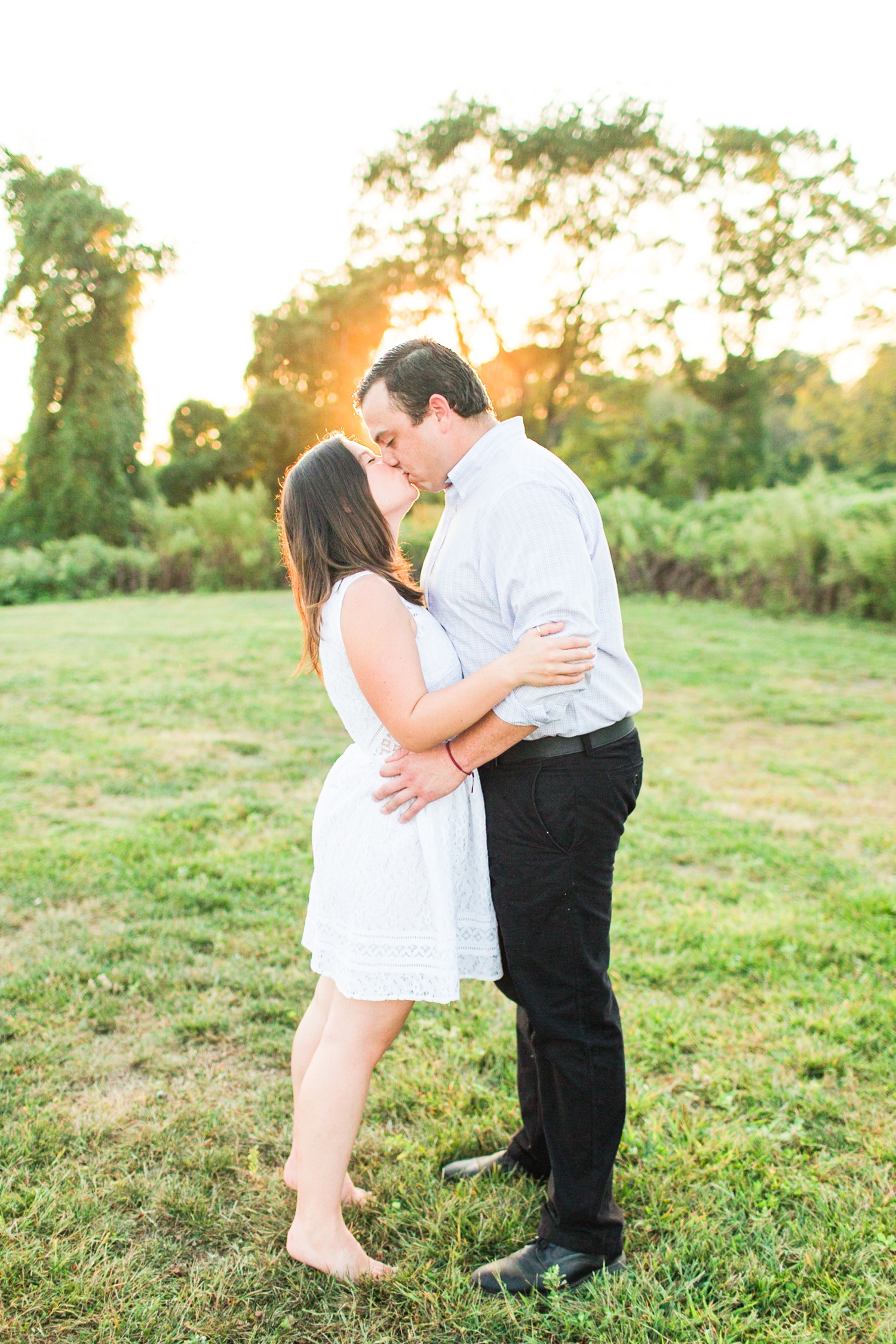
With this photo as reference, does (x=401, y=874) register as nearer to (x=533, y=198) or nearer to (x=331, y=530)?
(x=331, y=530)

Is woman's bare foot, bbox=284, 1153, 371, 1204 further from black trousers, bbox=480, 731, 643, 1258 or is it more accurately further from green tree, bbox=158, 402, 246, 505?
green tree, bbox=158, 402, 246, 505

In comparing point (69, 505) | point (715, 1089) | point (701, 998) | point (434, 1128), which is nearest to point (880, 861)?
point (701, 998)

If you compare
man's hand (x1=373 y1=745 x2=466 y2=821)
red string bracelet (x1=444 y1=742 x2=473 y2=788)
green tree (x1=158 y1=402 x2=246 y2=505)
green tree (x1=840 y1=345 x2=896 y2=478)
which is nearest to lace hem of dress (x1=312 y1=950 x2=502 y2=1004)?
man's hand (x1=373 y1=745 x2=466 y2=821)

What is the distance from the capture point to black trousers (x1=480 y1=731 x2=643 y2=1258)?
2123mm

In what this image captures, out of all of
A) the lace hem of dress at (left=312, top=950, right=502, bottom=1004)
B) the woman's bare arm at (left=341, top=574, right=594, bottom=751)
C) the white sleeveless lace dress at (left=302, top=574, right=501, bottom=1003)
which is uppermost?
the woman's bare arm at (left=341, top=574, right=594, bottom=751)

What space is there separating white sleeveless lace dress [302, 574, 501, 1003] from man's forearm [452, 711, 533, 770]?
141mm

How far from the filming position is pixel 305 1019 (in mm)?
2482

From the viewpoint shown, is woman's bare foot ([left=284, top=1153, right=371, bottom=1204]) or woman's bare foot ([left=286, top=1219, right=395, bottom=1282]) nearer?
woman's bare foot ([left=286, top=1219, right=395, bottom=1282])

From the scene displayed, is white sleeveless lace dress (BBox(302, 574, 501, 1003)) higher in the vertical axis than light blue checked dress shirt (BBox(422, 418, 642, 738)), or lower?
lower

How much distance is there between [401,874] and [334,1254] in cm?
93

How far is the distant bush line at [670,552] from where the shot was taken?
13766mm

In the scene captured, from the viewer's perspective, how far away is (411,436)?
2.26 m

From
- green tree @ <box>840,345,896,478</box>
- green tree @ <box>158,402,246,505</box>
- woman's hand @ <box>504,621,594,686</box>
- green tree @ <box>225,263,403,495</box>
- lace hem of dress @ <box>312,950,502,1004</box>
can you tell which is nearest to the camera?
woman's hand @ <box>504,621,594,686</box>

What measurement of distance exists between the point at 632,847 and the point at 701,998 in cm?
155
